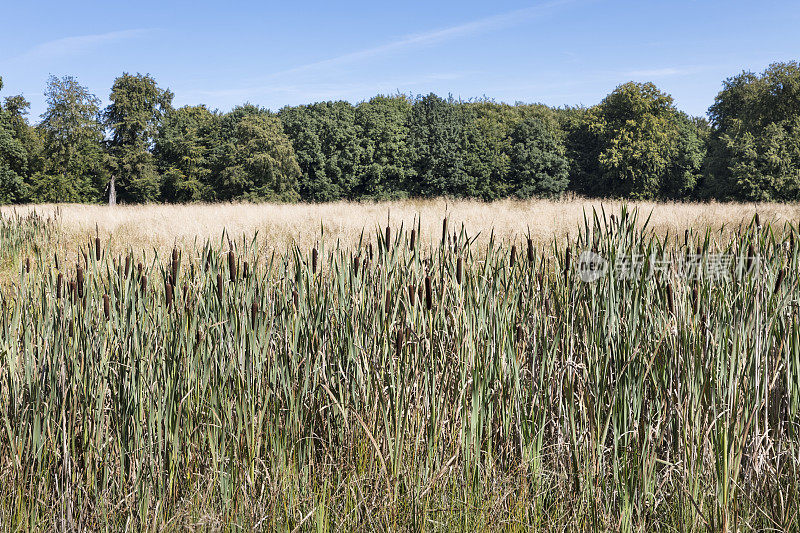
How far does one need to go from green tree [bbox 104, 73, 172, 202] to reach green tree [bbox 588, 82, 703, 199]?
1239 inches

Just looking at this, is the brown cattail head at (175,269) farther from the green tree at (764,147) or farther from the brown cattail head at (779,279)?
the green tree at (764,147)

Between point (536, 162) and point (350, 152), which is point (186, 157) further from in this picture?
point (536, 162)

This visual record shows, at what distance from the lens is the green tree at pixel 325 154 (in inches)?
1767

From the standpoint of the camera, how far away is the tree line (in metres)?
40.7

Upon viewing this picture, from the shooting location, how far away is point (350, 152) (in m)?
45.4

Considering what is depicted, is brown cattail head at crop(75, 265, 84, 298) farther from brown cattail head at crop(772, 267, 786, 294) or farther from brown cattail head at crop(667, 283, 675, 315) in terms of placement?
brown cattail head at crop(772, 267, 786, 294)

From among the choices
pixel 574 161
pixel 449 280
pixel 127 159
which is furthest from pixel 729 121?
pixel 449 280

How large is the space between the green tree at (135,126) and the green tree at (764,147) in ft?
121

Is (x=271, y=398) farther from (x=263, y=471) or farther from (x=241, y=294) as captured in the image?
(x=241, y=294)

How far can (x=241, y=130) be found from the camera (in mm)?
40844

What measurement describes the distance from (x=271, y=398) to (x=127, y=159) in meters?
42.5

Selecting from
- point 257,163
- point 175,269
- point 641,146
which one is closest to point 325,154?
point 257,163

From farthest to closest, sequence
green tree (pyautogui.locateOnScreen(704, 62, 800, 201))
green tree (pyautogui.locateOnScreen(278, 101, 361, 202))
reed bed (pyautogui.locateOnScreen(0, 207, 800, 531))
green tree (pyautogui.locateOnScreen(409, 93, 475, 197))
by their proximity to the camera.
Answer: green tree (pyautogui.locateOnScreen(278, 101, 361, 202)) < green tree (pyautogui.locateOnScreen(409, 93, 475, 197)) < green tree (pyautogui.locateOnScreen(704, 62, 800, 201)) < reed bed (pyautogui.locateOnScreen(0, 207, 800, 531))

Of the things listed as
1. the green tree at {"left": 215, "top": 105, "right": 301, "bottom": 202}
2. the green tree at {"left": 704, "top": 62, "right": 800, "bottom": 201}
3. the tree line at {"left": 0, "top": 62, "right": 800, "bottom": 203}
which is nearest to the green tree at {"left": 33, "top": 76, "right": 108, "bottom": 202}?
the tree line at {"left": 0, "top": 62, "right": 800, "bottom": 203}
